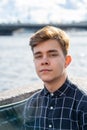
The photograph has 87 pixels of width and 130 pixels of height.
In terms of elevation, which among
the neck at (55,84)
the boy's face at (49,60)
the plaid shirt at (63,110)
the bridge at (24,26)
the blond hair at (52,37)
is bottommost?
the bridge at (24,26)

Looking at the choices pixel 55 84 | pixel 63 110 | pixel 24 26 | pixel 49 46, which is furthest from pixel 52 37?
pixel 24 26

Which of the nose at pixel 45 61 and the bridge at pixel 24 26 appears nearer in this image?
the nose at pixel 45 61

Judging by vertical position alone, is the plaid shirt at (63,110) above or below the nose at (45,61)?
below

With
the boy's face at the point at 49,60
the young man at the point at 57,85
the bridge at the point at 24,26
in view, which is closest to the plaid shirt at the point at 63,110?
the young man at the point at 57,85

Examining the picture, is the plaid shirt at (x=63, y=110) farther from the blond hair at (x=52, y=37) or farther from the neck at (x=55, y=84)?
the blond hair at (x=52, y=37)

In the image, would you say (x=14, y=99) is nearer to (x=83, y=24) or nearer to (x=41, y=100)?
(x=41, y=100)

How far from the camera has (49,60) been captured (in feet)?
7.84

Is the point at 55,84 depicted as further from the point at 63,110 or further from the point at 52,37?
the point at 52,37

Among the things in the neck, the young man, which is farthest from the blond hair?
the neck

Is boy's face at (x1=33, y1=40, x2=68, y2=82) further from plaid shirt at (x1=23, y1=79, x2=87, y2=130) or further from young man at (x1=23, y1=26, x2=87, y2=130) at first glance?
plaid shirt at (x1=23, y1=79, x2=87, y2=130)

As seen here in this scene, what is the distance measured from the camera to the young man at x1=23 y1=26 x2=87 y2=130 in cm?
239

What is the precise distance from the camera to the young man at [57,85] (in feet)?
7.84

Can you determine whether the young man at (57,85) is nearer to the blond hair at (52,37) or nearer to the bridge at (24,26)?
the blond hair at (52,37)

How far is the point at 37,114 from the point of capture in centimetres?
257
